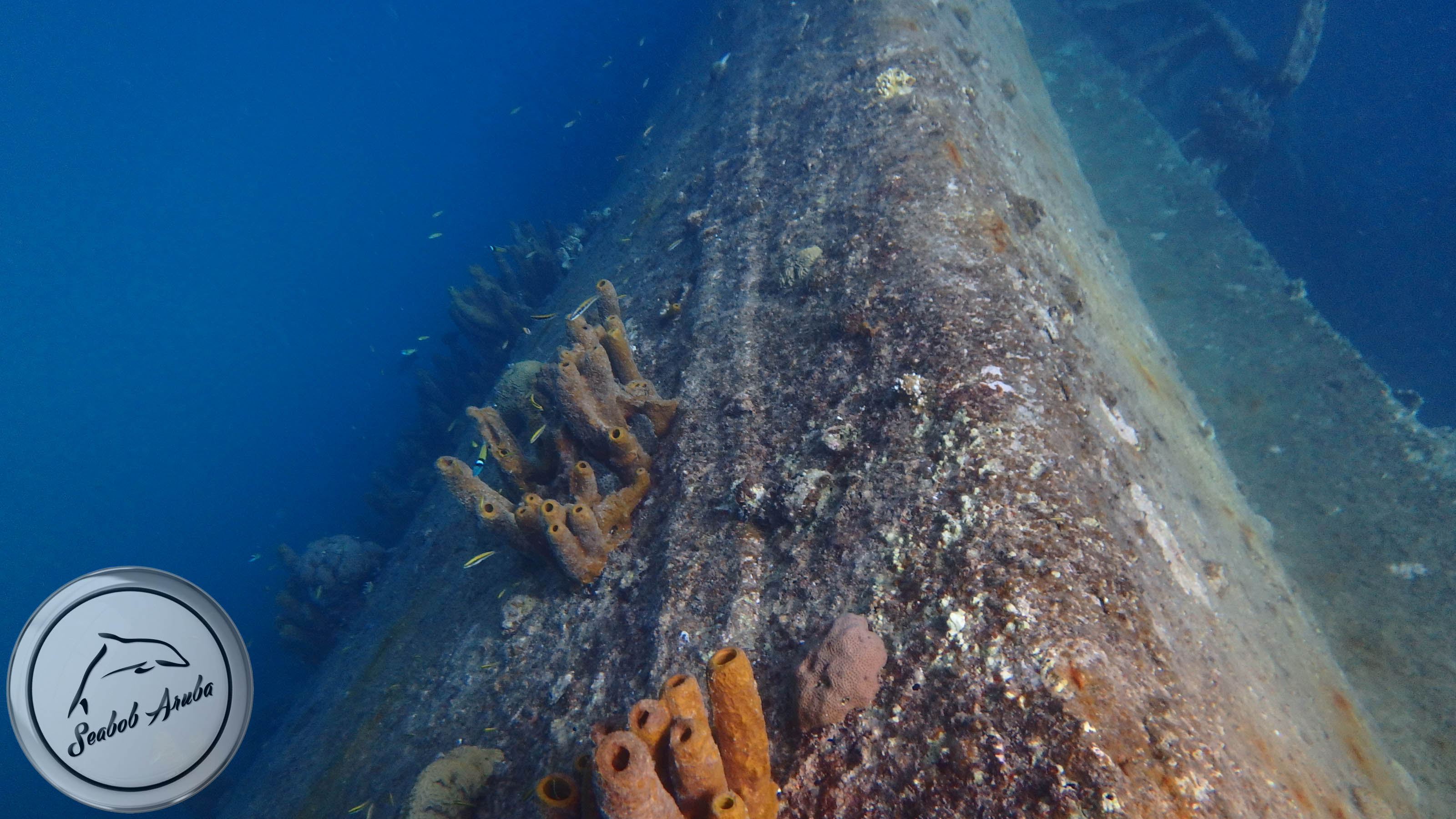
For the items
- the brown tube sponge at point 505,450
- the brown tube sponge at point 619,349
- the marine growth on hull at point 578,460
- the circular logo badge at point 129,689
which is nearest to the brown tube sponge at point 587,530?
the marine growth on hull at point 578,460

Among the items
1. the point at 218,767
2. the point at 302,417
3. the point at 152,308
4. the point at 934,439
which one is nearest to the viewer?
the point at 218,767

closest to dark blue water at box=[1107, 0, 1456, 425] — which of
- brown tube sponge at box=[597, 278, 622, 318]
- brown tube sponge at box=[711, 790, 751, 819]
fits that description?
brown tube sponge at box=[597, 278, 622, 318]

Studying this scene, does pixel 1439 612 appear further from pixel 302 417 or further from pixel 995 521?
pixel 302 417

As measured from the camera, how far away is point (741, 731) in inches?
64.8

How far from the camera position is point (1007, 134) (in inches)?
258

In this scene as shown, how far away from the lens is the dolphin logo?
193 cm

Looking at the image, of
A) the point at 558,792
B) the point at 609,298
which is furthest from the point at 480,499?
the point at 558,792

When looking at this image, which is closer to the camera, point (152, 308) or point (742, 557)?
point (742, 557)

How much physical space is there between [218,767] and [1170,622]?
381cm

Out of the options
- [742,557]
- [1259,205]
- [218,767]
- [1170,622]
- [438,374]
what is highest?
[218,767]

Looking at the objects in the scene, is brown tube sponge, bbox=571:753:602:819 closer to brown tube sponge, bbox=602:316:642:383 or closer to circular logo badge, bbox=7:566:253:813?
circular logo badge, bbox=7:566:253:813

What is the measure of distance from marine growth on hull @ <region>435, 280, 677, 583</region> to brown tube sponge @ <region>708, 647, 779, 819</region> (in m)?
1.70

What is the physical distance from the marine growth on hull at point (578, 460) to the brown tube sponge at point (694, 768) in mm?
1784

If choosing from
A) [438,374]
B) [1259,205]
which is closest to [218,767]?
[438,374]
